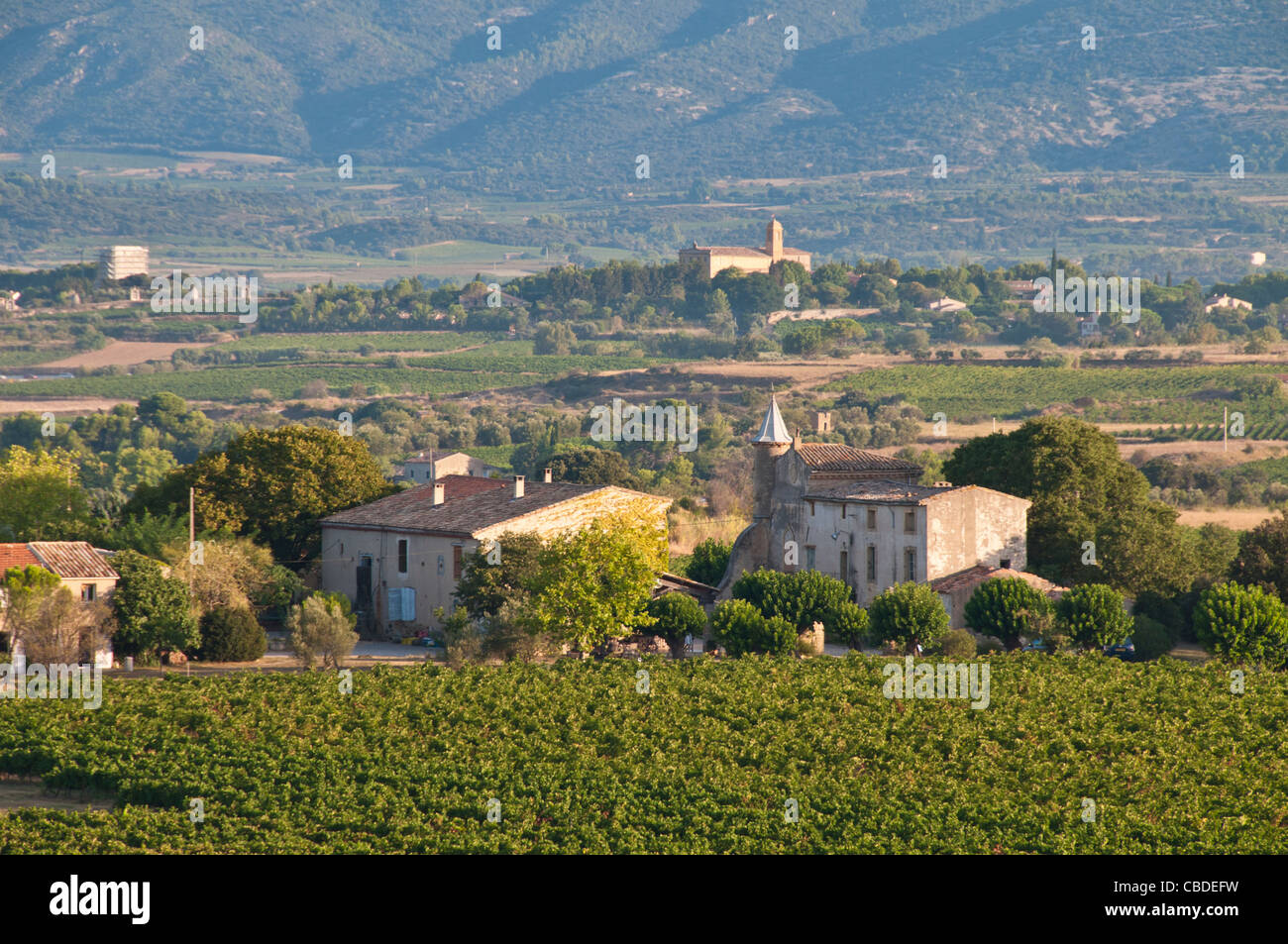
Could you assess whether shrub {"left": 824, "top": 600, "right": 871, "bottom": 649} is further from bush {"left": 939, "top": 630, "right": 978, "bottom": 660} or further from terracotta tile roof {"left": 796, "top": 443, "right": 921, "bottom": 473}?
terracotta tile roof {"left": 796, "top": 443, "right": 921, "bottom": 473}

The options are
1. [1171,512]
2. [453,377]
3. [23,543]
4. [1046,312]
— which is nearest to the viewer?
[23,543]

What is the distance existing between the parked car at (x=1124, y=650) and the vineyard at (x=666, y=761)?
4.79m

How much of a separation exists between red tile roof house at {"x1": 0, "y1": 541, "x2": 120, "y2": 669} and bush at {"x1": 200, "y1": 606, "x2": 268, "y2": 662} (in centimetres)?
259

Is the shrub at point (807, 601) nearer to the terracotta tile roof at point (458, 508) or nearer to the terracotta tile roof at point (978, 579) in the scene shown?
the terracotta tile roof at point (978, 579)

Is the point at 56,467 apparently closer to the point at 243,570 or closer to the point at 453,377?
the point at 243,570

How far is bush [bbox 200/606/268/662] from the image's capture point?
48.7 m

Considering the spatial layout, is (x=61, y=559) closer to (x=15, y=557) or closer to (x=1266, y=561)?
(x=15, y=557)

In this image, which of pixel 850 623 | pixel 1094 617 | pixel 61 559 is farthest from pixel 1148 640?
pixel 61 559

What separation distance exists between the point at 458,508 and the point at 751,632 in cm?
1161

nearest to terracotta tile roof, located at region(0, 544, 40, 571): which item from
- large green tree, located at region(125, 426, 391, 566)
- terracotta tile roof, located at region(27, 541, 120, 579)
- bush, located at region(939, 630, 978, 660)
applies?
terracotta tile roof, located at region(27, 541, 120, 579)

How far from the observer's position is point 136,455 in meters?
111
